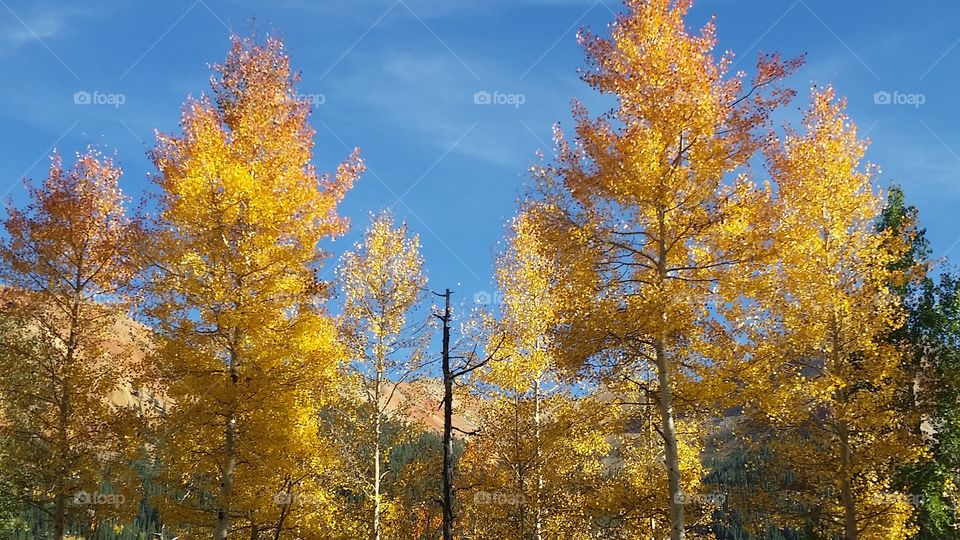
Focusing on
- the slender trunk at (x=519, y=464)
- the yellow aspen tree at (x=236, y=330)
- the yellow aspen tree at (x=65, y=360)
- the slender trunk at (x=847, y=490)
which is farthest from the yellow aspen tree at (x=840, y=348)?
the yellow aspen tree at (x=65, y=360)

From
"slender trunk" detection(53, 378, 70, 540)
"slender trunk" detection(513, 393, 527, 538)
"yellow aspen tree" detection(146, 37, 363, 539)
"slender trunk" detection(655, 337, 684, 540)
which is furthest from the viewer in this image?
"slender trunk" detection(513, 393, 527, 538)

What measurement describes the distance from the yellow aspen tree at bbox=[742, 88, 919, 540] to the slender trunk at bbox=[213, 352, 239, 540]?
9.99 metres

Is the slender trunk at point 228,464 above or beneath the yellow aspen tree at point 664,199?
beneath

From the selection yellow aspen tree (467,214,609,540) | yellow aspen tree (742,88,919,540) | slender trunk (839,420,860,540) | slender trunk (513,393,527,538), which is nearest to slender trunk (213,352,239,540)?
yellow aspen tree (467,214,609,540)

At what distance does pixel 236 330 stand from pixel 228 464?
8.13 ft

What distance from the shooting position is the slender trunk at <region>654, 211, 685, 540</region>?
32.8 ft

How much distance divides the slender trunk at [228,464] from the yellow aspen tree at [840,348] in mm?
9987

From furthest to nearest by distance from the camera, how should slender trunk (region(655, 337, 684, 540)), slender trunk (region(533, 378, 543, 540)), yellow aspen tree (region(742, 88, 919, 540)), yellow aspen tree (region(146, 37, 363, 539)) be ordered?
slender trunk (region(533, 378, 543, 540)), yellow aspen tree (region(742, 88, 919, 540)), yellow aspen tree (region(146, 37, 363, 539)), slender trunk (region(655, 337, 684, 540))

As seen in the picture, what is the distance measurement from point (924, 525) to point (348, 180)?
17.4 metres

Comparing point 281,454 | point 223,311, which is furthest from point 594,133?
point 281,454

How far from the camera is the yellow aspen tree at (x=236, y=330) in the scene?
474 inches

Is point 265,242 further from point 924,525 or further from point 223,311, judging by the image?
point 924,525

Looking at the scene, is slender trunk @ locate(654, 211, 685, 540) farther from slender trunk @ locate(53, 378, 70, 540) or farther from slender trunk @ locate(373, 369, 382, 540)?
slender trunk @ locate(53, 378, 70, 540)

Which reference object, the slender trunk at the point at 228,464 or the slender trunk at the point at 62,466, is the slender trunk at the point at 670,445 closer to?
the slender trunk at the point at 228,464
